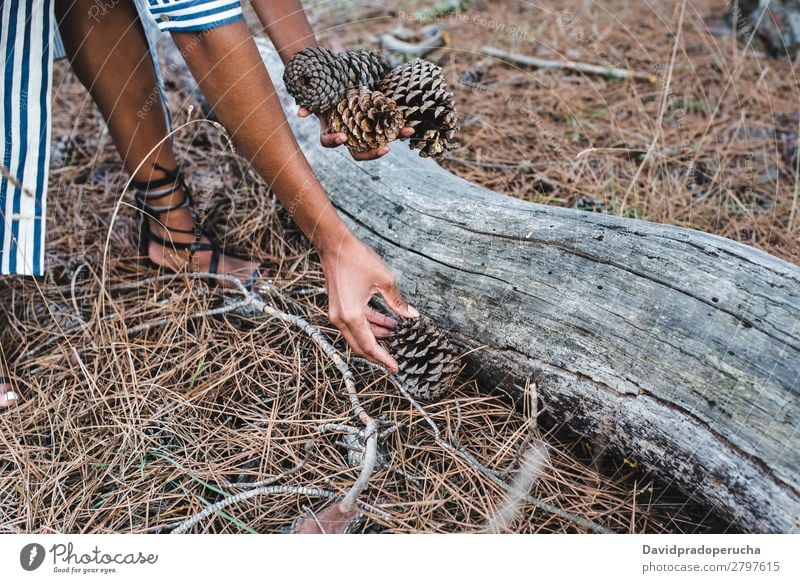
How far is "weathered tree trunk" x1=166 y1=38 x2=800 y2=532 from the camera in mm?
1021

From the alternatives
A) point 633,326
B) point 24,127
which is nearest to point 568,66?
point 633,326

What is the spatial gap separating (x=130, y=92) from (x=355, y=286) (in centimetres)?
93

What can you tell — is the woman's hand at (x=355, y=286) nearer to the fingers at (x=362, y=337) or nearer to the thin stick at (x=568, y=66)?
the fingers at (x=362, y=337)

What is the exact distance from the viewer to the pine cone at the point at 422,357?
1.27 meters

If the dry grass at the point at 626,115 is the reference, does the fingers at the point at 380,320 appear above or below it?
above

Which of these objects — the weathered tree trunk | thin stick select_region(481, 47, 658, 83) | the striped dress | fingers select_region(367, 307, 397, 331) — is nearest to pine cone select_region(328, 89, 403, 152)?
the weathered tree trunk

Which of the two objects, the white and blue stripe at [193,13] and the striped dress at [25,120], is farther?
the striped dress at [25,120]

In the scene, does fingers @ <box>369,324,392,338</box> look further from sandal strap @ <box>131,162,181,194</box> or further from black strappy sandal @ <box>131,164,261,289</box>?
sandal strap @ <box>131,162,181,194</box>

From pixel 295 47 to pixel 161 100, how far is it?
55 cm

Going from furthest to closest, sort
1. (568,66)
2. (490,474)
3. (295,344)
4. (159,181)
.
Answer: (568,66), (159,181), (295,344), (490,474)

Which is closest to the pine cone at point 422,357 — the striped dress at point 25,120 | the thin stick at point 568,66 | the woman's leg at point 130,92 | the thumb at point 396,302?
the thumb at point 396,302

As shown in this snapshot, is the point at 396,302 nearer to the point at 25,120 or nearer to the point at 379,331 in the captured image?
the point at 379,331

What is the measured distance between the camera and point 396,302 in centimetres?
129

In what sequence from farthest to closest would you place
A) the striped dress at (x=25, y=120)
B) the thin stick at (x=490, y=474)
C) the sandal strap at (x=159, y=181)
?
the sandal strap at (x=159, y=181)
the striped dress at (x=25, y=120)
the thin stick at (x=490, y=474)
